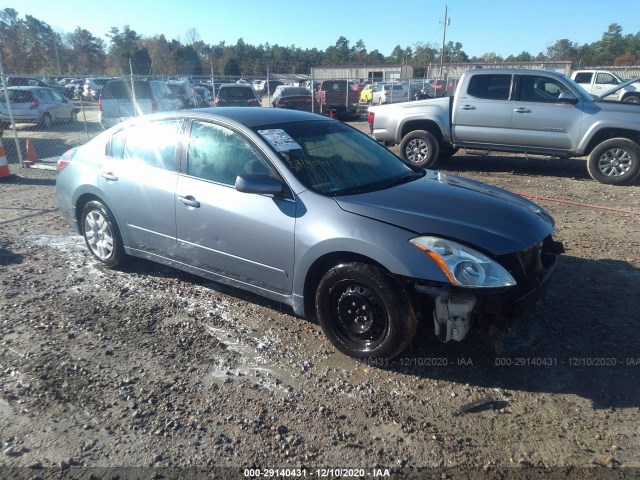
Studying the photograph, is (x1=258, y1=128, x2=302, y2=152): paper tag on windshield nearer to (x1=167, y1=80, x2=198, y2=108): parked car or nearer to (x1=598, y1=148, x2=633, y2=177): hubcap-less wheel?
(x1=598, y1=148, x2=633, y2=177): hubcap-less wheel

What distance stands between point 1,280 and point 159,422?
10.0 feet

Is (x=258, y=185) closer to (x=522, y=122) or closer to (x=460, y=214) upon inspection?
(x=460, y=214)

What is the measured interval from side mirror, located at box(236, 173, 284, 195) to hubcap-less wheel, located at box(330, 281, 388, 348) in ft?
2.76

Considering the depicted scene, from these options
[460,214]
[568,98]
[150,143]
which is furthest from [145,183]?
[568,98]

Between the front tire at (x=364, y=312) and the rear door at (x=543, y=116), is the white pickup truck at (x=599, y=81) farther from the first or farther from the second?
the front tire at (x=364, y=312)

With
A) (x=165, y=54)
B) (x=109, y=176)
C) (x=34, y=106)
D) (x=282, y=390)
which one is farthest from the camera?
(x=165, y=54)

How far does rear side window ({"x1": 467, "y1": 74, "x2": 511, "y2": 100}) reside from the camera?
9516mm

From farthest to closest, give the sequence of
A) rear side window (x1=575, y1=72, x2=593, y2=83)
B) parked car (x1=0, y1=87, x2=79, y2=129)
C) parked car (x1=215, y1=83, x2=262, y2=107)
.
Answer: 1. rear side window (x1=575, y1=72, x2=593, y2=83)
2. parked car (x1=215, y1=83, x2=262, y2=107)
3. parked car (x1=0, y1=87, x2=79, y2=129)

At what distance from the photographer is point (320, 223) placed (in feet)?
11.2

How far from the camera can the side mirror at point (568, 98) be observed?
8.83 m

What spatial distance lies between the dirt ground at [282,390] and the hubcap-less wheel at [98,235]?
1.05ft

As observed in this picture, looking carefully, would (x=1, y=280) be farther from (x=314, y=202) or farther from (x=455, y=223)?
(x=455, y=223)

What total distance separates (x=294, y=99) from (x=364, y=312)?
63.8 feet

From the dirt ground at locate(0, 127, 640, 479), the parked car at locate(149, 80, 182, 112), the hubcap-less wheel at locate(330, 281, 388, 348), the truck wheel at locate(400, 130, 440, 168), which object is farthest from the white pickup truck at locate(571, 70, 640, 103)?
the hubcap-less wheel at locate(330, 281, 388, 348)
